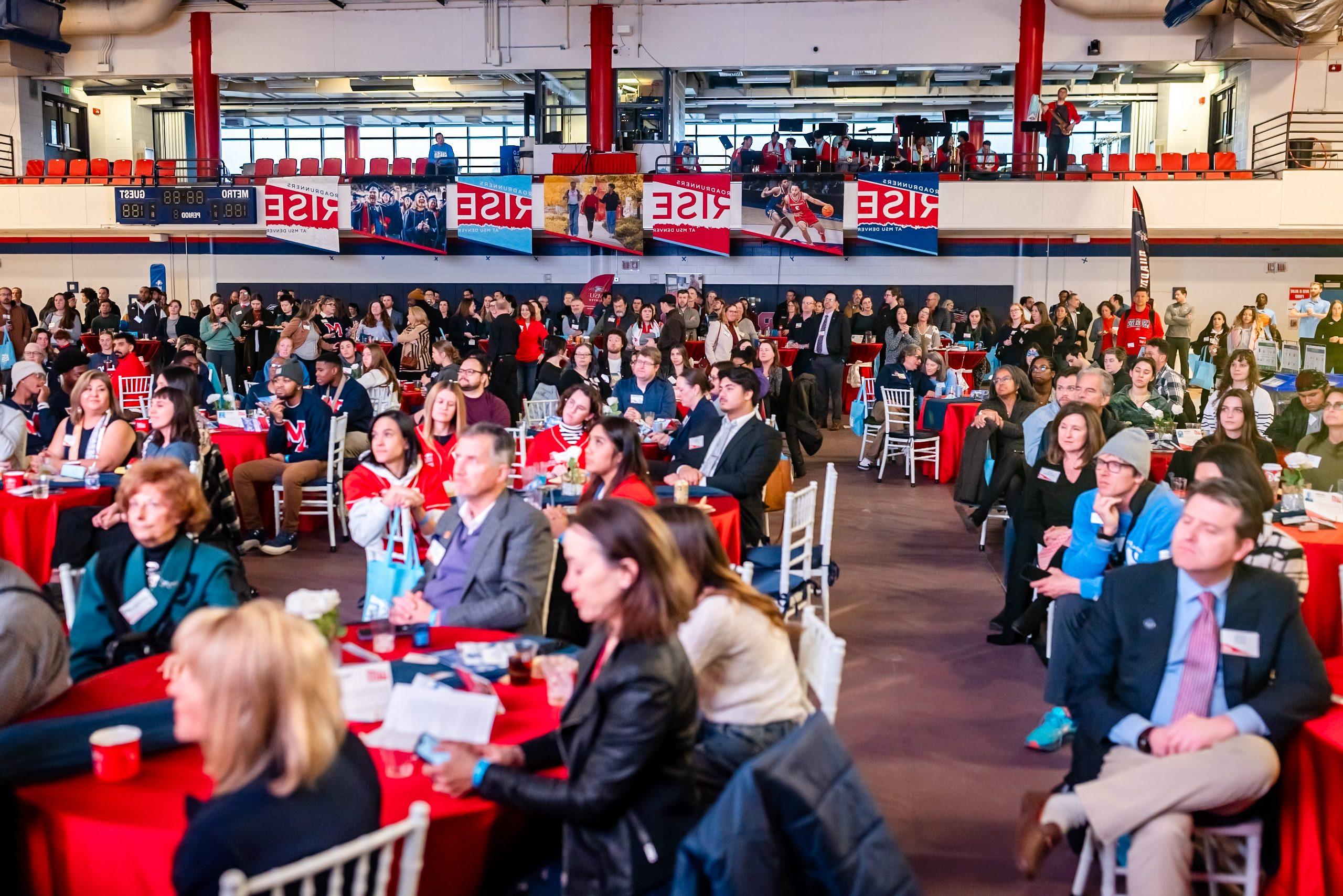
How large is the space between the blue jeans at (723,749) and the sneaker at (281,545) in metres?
5.32

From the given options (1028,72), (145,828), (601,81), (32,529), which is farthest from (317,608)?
(1028,72)

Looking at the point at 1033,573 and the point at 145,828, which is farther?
the point at 1033,573

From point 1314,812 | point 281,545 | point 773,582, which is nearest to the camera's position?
point 1314,812

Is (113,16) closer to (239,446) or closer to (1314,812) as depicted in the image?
(239,446)

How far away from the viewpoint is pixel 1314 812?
9.25 feet

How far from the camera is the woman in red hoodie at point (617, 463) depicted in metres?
4.27

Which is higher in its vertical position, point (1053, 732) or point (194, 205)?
point (194, 205)

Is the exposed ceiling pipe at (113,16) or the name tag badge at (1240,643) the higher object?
the exposed ceiling pipe at (113,16)

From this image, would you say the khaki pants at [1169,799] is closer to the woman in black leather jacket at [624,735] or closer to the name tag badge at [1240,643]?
the name tag badge at [1240,643]

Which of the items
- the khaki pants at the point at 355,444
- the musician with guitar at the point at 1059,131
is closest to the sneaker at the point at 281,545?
the khaki pants at the point at 355,444

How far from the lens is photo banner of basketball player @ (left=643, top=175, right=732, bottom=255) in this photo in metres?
16.8

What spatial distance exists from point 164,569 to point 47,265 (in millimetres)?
19286

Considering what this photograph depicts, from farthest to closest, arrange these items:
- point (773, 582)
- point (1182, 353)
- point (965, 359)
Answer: point (1182, 353), point (965, 359), point (773, 582)

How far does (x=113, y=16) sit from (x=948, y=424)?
15984 millimetres
